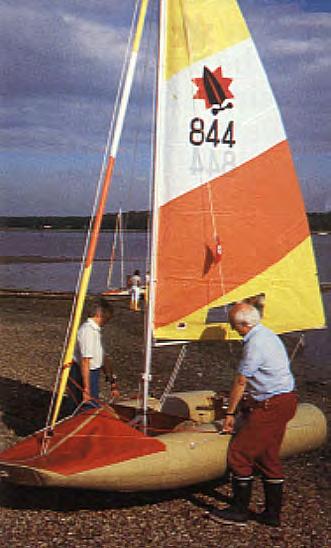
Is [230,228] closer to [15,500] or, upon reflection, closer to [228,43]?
[228,43]

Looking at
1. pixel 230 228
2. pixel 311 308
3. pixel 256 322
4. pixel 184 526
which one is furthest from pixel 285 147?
pixel 184 526

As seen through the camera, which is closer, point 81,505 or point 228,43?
point 81,505

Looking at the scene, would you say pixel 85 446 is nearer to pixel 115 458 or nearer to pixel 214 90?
pixel 115 458

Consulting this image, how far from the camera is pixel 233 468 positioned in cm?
661

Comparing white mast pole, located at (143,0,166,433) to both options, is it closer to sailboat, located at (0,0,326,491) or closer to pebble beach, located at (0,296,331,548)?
sailboat, located at (0,0,326,491)

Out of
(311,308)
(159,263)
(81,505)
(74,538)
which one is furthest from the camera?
(311,308)

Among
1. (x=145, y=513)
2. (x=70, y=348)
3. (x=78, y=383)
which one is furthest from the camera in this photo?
(x=78, y=383)

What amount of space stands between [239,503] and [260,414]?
33.5 inches

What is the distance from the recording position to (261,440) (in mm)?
6527

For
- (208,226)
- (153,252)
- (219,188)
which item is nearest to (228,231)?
(208,226)

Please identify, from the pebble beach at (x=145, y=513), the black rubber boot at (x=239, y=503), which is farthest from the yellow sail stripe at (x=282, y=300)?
the black rubber boot at (x=239, y=503)

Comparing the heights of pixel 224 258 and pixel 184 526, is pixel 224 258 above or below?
above

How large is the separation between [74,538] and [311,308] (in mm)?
3802

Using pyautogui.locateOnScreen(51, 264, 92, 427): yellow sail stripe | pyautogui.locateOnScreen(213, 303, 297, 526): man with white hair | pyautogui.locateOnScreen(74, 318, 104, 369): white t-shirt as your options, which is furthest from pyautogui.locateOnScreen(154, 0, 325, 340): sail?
pyautogui.locateOnScreen(213, 303, 297, 526): man with white hair
